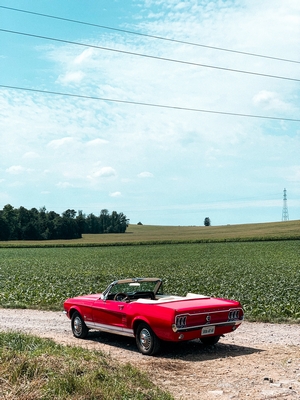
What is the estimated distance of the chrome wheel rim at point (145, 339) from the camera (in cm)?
992

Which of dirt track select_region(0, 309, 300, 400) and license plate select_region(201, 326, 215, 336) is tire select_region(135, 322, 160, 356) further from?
license plate select_region(201, 326, 215, 336)

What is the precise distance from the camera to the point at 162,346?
1068 cm

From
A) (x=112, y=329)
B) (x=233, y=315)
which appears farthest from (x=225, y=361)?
(x=112, y=329)

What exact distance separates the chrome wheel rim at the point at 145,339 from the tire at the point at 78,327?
2273 millimetres

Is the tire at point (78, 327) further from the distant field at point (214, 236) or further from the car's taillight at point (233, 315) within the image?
the distant field at point (214, 236)

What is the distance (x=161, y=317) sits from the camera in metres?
9.39

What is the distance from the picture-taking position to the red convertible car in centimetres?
936

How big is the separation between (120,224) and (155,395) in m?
140

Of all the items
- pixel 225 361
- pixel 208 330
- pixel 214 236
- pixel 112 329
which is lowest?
pixel 225 361

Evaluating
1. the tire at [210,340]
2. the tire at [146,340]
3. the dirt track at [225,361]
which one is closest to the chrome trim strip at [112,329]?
the tire at [146,340]

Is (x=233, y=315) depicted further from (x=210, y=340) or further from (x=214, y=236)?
(x=214, y=236)

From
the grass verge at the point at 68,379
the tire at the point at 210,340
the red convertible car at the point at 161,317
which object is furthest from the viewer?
the tire at the point at 210,340

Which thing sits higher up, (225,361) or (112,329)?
(112,329)

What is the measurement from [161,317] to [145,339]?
34.4 inches
